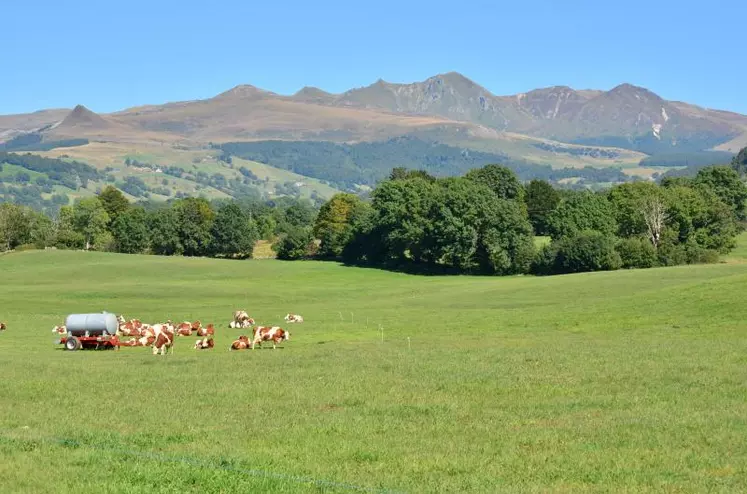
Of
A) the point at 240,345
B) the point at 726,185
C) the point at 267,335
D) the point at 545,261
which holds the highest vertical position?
the point at 726,185

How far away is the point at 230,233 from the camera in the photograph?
504 ft

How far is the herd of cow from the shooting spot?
1667 inches

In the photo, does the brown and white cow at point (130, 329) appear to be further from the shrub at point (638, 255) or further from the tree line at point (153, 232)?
the tree line at point (153, 232)

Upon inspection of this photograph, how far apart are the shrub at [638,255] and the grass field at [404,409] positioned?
5712 centimetres

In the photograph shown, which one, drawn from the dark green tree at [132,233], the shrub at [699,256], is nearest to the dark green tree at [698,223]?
the shrub at [699,256]

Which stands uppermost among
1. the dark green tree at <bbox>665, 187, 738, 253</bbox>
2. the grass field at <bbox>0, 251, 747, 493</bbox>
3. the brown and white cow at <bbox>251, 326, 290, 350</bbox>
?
the dark green tree at <bbox>665, 187, 738, 253</bbox>

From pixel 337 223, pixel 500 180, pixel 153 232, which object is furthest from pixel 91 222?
pixel 500 180

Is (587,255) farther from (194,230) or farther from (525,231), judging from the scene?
(194,230)

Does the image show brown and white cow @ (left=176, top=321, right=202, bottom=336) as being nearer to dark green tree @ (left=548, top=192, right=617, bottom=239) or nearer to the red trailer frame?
the red trailer frame

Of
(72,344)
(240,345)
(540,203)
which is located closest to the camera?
(72,344)

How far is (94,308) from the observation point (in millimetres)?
70625

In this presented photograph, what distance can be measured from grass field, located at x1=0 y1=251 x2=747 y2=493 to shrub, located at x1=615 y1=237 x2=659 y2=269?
57.1 m

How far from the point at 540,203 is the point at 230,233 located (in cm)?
5275

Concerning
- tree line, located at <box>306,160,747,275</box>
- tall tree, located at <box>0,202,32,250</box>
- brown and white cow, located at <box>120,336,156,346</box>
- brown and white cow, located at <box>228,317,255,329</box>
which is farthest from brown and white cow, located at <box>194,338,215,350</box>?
tall tree, located at <box>0,202,32,250</box>
